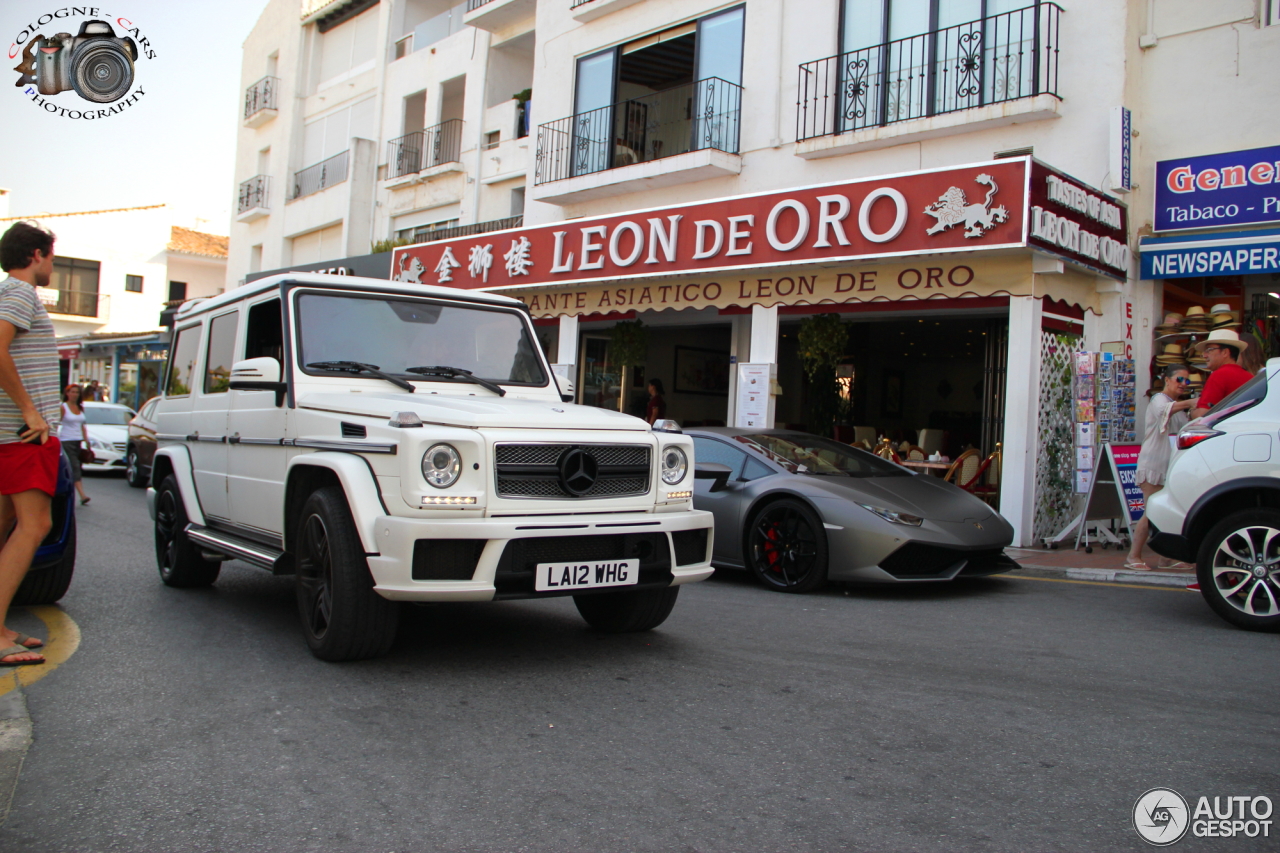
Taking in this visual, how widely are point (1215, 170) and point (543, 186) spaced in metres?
10.5

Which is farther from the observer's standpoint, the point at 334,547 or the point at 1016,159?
the point at 1016,159

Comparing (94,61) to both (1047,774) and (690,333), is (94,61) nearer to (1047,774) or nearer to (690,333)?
(690,333)

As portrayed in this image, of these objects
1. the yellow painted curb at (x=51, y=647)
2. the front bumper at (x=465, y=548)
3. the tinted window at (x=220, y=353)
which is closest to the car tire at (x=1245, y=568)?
the front bumper at (x=465, y=548)

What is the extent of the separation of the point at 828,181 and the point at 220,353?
372 inches

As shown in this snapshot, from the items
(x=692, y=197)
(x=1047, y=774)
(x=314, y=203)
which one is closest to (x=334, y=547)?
(x=1047, y=774)

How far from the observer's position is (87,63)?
12664 mm

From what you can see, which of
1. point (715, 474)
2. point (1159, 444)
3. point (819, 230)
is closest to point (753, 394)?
point (819, 230)

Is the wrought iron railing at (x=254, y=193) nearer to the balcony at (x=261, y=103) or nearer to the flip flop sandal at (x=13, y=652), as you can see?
the balcony at (x=261, y=103)

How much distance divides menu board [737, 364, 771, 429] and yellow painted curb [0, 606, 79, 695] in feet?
29.5

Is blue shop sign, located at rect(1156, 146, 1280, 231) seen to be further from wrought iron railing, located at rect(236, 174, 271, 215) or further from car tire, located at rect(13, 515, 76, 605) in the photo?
wrought iron railing, located at rect(236, 174, 271, 215)

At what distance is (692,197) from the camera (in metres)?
16.0

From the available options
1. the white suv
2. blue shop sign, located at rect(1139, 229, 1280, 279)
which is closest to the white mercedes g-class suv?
the white suv

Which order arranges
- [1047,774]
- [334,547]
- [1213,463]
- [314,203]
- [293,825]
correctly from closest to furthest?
[293,825] < [1047,774] < [334,547] < [1213,463] < [314,203]

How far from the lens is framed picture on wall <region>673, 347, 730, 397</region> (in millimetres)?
19453
